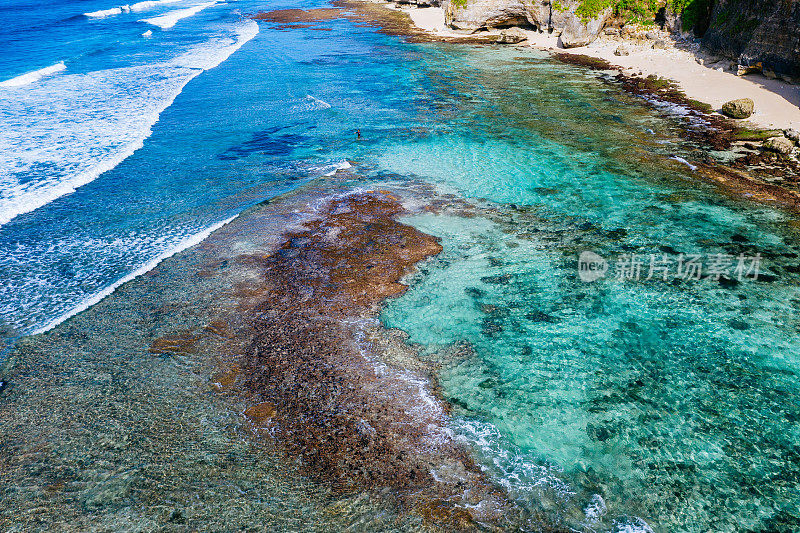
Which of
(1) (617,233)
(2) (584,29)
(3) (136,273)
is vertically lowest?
(3) (136,273)

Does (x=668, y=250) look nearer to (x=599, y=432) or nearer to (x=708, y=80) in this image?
(x=599, y=432)

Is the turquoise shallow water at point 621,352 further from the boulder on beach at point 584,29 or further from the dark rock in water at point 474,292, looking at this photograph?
the boulder on beach at point 584,29

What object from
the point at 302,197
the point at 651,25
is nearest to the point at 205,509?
the point at 302,197

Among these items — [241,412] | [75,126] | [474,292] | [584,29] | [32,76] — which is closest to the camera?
[241,412]

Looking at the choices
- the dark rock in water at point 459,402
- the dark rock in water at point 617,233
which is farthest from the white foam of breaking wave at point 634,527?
the dark rock in water at point 617,233

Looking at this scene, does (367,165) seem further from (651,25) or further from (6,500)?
(651,25)

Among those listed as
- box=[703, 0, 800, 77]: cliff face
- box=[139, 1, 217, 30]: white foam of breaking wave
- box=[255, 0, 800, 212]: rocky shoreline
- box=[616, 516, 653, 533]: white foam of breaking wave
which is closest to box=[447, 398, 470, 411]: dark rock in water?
box=[616, 516, 653, 533]: white foam of breaking wave

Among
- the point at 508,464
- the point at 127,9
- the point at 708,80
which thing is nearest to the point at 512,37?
the point at 708,80

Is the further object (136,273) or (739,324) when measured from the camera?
(136,273)
